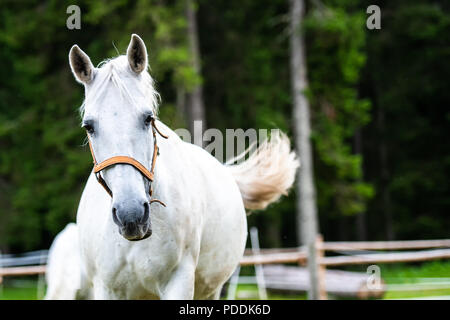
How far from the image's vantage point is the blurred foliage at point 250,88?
512 inches

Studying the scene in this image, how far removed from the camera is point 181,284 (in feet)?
10.4

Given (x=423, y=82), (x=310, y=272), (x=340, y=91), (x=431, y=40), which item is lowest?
(x=310, y=272)

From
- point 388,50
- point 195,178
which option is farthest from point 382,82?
point 195,178

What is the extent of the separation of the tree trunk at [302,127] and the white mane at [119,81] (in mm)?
10105

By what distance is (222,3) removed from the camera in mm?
16703

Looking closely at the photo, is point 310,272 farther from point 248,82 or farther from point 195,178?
point 248,82

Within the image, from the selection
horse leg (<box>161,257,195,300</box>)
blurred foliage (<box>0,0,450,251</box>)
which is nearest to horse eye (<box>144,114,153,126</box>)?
horse leg (<box>161,257,195,300</box>)

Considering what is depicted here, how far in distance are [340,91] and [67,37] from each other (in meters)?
7.63

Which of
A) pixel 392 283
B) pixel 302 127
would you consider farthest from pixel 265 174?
pixel 392 283

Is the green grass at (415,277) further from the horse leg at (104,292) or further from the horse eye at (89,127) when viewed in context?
the horse eye at (89,127)

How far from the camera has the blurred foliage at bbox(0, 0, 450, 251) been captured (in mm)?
13008

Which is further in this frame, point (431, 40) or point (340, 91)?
point (431, 40)

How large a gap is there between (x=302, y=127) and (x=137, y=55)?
10398mm

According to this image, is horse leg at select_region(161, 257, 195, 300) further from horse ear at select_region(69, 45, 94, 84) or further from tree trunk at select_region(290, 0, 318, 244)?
tree trunk at select_region(290, 0, 318, 244)
